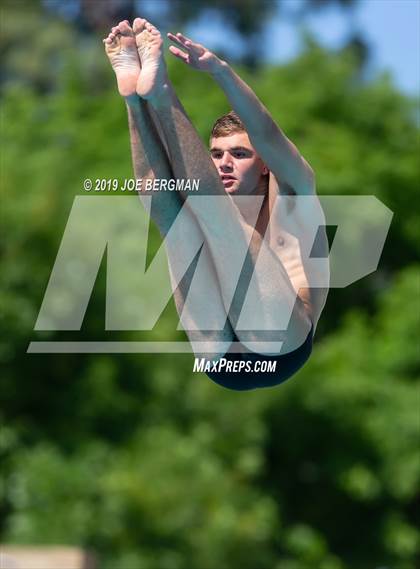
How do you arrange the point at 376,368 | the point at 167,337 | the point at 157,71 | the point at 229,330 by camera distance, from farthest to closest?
the point at 376,368 < the point at 167,337 < the point at 229,330 < the point at 157,71

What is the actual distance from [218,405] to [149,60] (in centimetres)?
996

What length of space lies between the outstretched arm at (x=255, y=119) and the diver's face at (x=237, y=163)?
0.32m

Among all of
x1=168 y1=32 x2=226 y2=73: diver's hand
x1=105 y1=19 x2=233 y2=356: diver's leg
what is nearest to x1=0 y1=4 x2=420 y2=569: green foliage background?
x1=105 y1=19 x2=233 y2=356: diver's leg

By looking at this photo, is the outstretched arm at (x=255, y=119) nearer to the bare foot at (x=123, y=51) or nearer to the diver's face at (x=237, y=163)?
the bare foot at (x=123, y=51)

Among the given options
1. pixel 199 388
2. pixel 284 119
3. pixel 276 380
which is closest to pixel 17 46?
pixel 284 119

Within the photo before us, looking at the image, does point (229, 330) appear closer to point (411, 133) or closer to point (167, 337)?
point (167, 337)

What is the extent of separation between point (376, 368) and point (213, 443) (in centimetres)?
205

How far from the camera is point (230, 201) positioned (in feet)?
17.8

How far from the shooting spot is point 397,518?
15570 millimetres

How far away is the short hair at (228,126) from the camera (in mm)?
5738

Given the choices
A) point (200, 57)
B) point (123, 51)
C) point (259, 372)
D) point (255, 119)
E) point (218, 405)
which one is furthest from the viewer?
point (218, 405)

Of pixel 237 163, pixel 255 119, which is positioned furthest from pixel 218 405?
pixel 255 119

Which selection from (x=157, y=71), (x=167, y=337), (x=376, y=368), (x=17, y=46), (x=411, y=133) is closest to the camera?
(x=157, y=71)

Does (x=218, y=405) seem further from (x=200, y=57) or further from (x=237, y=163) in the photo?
(x=200, y=57)
